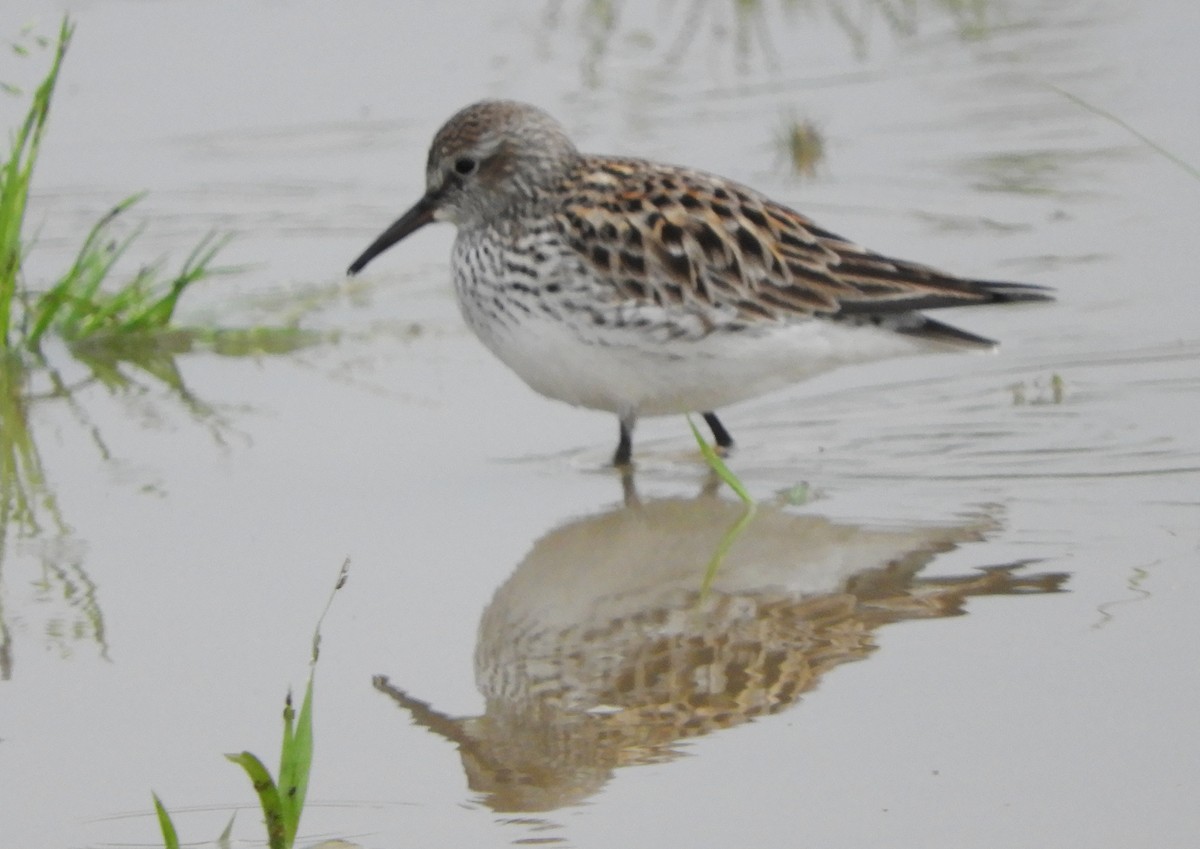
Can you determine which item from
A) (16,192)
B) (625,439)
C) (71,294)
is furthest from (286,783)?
(71,294)

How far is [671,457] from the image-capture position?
720 cm

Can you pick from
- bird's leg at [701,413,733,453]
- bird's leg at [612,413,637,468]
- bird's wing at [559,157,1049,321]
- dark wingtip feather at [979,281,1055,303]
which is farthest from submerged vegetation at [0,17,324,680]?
dark wingtip feather at [979,281,1055,303]

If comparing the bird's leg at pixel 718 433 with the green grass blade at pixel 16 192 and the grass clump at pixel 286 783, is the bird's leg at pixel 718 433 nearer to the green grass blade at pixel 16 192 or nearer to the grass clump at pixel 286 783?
the green grass blade at pixel 16 192

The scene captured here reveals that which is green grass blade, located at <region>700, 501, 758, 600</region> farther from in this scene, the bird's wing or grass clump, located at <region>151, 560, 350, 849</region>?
grass clump, located at <region>151, 560, 350, 849</region>

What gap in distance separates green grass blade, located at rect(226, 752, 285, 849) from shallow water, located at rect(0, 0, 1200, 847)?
22 centimetres

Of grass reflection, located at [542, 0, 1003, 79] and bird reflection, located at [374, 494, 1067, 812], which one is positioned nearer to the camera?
bird reflection, located at [374, 494, 1067, 812]

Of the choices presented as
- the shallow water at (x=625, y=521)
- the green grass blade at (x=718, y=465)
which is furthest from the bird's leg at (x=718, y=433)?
the green grass blade at (x=718, y=465)

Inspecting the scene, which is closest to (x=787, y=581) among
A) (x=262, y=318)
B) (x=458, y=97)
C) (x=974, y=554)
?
(x=974, y=554)

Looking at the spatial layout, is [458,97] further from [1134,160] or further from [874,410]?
[874,410]

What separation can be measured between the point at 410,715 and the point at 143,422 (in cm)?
277

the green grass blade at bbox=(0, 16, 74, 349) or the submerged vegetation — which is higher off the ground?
the green grass blade at bbox=(0, 16, 74, 349)

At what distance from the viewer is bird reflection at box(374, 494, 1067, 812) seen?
4738 millimetres

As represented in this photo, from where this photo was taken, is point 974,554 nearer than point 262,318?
Yes

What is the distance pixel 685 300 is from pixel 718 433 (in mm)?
566
